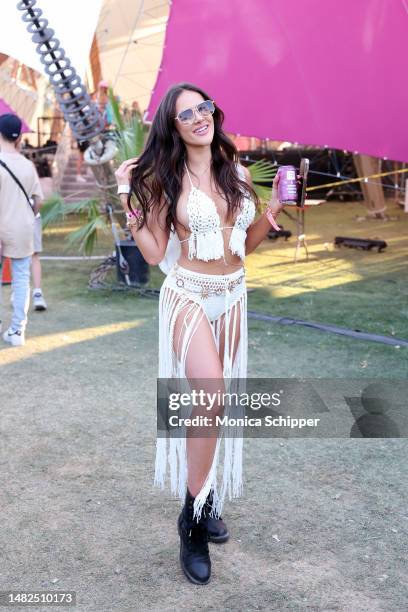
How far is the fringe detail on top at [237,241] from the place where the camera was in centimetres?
316

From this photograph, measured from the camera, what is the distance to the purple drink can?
3.17 m

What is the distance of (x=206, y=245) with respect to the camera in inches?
122

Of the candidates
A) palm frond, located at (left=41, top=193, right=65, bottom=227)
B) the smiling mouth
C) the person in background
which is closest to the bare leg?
the smiling mouth

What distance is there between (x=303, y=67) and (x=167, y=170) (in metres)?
5.35

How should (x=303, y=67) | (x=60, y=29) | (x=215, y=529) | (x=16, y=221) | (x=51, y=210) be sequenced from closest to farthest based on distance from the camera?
(x=215, y=529) < (x=16, y=221) < (x=303, y=67) < (x=51, y=210) < (x=60, y=29)

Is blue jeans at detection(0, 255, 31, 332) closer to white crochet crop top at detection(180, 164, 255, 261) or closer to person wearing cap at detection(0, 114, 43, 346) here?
person wearing cap at detection(0, 114, 43, 346)

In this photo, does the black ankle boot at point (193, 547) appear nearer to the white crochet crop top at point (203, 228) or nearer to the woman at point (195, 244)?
the woman at point (195, 244)

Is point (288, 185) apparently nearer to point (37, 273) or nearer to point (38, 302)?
point (37, 273)

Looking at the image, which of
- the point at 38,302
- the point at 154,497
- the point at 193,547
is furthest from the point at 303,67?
the point at 193,547

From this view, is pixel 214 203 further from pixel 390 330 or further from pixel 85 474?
pixel 390 330

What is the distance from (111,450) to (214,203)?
6.00 feet

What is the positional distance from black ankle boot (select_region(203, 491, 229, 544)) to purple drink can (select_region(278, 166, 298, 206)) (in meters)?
1.33

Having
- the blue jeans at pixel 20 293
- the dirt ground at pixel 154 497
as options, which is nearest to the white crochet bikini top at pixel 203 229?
the dirt ground at pixel 154 497

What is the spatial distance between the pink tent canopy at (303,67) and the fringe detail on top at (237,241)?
4.72 meters
